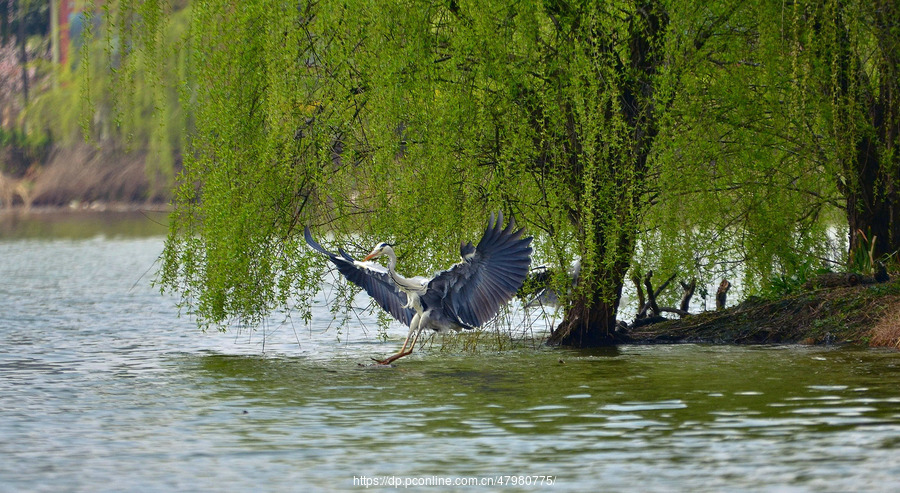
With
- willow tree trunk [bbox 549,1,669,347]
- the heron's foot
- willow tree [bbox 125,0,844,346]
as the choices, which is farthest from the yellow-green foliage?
willow tree trunk [bbox 549,1,669,347]

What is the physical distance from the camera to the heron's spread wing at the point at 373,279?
1374cm

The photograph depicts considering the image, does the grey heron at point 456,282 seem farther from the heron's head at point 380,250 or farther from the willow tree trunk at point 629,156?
the willow tree trunk at point 629,156

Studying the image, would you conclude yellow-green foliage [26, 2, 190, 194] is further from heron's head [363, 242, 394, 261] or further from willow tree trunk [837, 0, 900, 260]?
willow tree trunk [837, 0, 900, 260]

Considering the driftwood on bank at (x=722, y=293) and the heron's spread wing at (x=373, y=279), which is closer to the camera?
the heron's spread wing at (x=373, y=279)

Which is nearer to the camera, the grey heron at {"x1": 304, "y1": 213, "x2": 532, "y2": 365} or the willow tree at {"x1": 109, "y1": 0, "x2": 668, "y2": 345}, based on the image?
the grey heron at {"x1": 304, "y1": 213, "x2": 532, "y2": 365}

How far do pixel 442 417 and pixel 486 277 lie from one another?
2829 millimetres

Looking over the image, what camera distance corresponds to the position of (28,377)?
554 inches

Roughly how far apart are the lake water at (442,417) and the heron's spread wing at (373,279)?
65 cm

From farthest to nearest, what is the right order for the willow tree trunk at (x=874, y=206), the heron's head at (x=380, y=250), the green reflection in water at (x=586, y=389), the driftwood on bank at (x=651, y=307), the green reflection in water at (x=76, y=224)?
the green reflection in water at (x=76, y=224) → the driftwood on bank at (x=651, y=307) → the willow tree trunk at (x=874, y=206) → the heron's head at (x=380, y=250) → the green reflection in water at (x=586, y=389)

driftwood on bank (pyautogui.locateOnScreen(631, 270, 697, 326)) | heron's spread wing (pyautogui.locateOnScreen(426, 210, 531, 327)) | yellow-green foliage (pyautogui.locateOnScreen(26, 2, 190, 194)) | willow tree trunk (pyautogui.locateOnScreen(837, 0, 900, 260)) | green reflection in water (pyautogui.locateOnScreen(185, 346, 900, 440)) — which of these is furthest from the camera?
driftwood on bank (pyautogui.locateOnScreen(631, 270, 697, 326))

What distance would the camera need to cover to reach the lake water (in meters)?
8.70

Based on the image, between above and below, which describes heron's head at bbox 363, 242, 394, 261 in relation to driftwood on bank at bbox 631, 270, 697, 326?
above

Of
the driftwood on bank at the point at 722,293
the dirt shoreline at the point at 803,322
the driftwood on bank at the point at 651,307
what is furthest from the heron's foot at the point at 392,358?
the driftwood on bank at the point at 722,293

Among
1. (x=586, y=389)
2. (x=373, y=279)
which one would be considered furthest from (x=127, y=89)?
(x=586, y=389)
